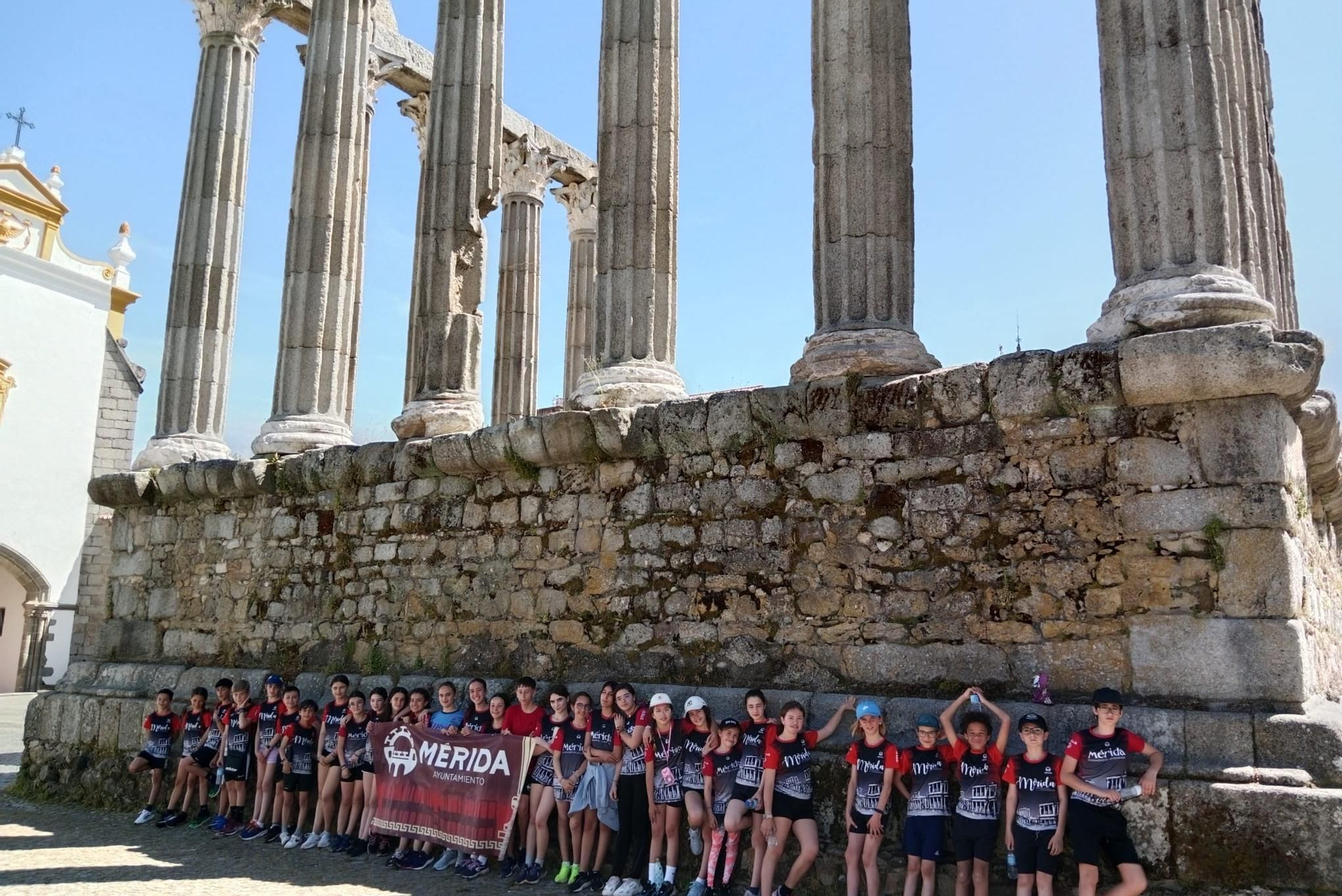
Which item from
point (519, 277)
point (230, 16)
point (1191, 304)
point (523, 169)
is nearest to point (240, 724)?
point (519, 277)

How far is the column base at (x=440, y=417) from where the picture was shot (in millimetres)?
9227

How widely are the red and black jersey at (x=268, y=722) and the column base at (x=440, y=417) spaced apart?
2.52 m

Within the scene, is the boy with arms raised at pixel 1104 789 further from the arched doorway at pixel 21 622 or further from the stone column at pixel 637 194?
the arched doorway at pixel 21 622

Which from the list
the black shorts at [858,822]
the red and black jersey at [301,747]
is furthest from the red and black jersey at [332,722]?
the black shorts at [858,822]

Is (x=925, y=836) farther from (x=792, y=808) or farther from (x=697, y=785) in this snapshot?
(x=697, y=785)

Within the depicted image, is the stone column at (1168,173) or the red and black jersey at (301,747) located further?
A: the red and black jersey at (301,747)

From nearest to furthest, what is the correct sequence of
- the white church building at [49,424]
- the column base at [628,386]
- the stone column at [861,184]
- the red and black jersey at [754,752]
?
the red and black jersey at [754,752], the stone column at [861,184], the column base at [628,386], the white church building at [49,424]

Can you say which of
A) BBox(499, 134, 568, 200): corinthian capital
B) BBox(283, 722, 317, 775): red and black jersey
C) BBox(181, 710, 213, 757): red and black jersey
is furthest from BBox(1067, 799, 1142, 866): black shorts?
BBox(499, 134, 568, 200): corinthian capital

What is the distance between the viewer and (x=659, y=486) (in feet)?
23.9

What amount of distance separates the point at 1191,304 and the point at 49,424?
22.8 metres

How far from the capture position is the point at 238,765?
8.67 m

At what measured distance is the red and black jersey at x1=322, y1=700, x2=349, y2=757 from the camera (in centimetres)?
803

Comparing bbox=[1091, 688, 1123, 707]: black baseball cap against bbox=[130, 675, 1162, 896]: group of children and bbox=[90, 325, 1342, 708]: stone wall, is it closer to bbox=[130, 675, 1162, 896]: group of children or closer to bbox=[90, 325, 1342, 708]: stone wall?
bbox=[130, 675, 1162, 896]: group of children

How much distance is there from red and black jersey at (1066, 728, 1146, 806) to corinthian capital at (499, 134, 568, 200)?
11742 mm
